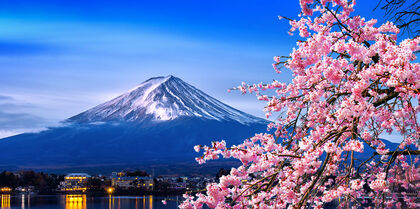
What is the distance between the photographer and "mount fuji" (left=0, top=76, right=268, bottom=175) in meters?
167

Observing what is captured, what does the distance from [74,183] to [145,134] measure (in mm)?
51262

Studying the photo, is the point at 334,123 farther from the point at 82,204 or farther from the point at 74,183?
the point at 74,183

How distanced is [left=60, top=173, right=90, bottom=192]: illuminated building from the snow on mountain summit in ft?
146

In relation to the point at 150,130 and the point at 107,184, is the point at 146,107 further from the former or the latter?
the point at 107,184

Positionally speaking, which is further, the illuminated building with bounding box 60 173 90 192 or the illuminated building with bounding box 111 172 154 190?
the illuminated building with bounding box 60 173 90 192

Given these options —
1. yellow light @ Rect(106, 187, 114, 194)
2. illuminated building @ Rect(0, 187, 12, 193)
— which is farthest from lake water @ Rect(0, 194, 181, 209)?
yellow light @ Rect(106, 187, 114, 194)

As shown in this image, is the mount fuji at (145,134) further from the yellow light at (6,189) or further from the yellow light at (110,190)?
the yellow light at (6,189)

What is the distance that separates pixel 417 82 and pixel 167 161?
166339mm

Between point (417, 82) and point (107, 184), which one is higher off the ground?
point (417, 82)

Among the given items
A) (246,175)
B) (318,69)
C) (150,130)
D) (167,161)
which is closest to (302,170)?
(246,175)

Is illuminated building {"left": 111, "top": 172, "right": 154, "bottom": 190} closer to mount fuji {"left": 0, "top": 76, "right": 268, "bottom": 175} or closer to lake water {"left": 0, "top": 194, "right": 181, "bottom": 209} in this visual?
mount fuji {"left": 0, "top": 76, "right": 268, "bottom": 175}

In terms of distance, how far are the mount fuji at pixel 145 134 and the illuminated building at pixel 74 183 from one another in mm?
25654

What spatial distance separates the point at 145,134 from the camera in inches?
7136

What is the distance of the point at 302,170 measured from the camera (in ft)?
12.5
